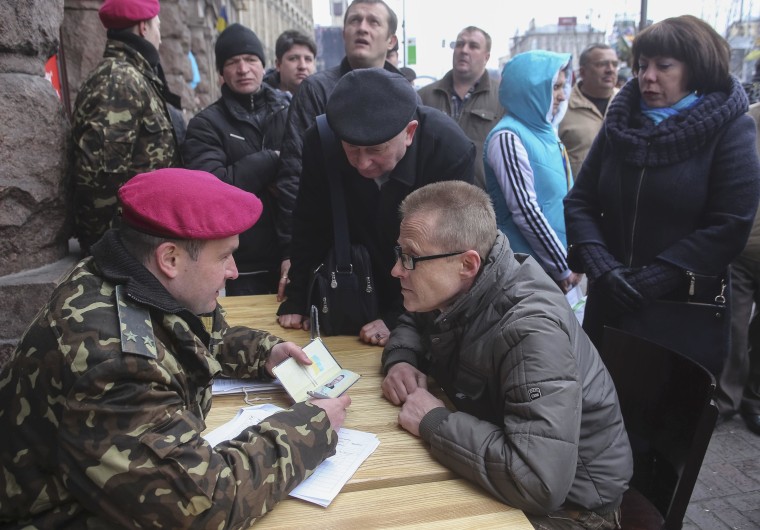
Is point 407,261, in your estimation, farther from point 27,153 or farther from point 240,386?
point 27,153

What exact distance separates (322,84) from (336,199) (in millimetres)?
1190

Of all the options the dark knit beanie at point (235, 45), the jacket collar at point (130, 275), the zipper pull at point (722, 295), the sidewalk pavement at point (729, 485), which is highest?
the dark knit beanie at point (235, 45)

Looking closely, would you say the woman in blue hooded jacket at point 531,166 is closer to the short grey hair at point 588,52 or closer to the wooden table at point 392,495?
the wooden table at point 392,495

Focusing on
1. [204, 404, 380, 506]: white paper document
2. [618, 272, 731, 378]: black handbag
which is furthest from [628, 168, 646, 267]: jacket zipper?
[204, 404, 380, 506]: white paper document

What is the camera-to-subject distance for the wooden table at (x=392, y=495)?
1.26m

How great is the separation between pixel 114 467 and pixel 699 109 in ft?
7.75

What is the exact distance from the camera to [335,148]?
2328 mm

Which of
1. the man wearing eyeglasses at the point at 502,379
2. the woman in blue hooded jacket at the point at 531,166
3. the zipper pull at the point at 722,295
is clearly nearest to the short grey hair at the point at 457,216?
the man wearing eyeglasses at the point at 502,379

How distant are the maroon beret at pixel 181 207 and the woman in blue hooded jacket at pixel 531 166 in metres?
1.78

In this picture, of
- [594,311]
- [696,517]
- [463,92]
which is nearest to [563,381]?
[594,311]

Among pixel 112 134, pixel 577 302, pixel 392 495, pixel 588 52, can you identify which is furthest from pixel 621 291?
pixel 588 52

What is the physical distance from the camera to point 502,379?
59.0 inches

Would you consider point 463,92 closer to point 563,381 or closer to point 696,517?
point 696,517

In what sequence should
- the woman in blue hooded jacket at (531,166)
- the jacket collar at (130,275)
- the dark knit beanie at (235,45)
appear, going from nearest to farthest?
the jacket collar at (130,275) < the woman in blue hooded jacket at (531,166) < the dark knit beanie at (235,45)
